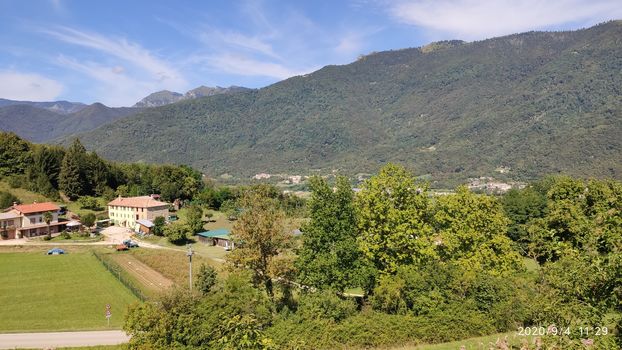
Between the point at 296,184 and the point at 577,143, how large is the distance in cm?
11444

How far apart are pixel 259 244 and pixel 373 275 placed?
672cm

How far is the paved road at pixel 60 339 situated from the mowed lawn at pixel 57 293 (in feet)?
4.11

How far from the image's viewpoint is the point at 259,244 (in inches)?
937

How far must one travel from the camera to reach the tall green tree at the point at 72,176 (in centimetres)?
7069

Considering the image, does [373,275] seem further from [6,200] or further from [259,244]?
[6,200]

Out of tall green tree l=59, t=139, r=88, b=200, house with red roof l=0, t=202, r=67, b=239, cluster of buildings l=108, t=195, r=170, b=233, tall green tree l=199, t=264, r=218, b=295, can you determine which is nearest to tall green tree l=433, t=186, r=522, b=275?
tall green tree l=199, t=264, r=218, b=295

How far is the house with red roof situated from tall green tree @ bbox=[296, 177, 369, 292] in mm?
48584

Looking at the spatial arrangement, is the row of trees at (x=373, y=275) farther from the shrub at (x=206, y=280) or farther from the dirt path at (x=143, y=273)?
the dirt path at (x=143, y=273)

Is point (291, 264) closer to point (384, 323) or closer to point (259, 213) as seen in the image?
point (259, 213)

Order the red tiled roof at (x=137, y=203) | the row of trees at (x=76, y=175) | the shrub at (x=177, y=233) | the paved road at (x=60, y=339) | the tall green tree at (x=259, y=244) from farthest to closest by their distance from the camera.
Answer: the row of trees at (x=76, y=175) → the red tiled roof at (x=137, y=203) → the shrub at (x=177, y=233) → the tall green tree at (x=259, y=244) → the paved road at (x=60, y=339)

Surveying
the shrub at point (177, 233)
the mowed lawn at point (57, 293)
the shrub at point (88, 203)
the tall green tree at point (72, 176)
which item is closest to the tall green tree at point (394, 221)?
the mowed lawn at point (57, 293)

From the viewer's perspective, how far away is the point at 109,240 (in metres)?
56.1

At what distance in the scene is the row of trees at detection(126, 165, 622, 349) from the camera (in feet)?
57.8

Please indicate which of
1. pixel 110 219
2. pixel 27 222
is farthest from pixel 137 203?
pixel 27 222
